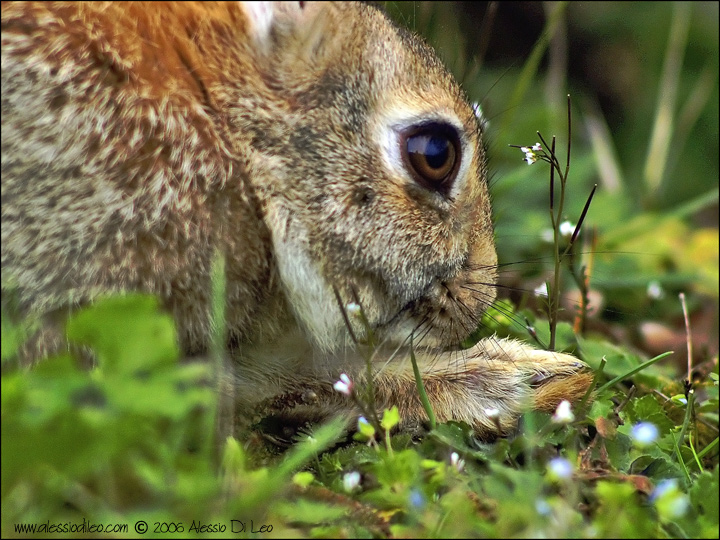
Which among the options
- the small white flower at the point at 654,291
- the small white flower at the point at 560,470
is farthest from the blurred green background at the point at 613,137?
the small white flower at the point at 560,470

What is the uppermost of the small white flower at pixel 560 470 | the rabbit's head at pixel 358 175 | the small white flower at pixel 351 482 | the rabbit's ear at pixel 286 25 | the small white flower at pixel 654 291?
the rabbit's ear at pixel 286 25

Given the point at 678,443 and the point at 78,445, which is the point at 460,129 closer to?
the point at 678,443

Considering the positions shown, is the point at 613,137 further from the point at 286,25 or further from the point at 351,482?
the point at 351,482

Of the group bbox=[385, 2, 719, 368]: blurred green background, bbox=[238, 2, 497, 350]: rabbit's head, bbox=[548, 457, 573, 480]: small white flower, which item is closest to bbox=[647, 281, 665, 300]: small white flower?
bbox=[385, 2, 719, 368]: blurred green background

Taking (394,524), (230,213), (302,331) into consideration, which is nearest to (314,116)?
(230,213)

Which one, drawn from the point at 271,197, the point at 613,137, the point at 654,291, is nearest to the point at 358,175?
the point at 271,197

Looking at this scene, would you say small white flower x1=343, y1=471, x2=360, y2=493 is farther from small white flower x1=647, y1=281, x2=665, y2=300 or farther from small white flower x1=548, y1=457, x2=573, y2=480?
small white flower x1=647, y1=281, x2=665, y2=300

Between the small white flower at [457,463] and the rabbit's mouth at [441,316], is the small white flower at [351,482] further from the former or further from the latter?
the rabbit's mouth at [441,316]
